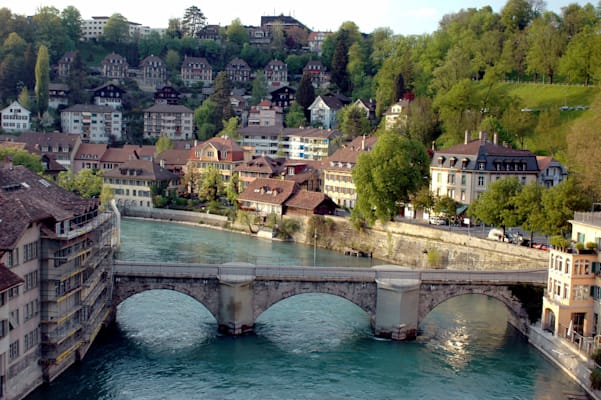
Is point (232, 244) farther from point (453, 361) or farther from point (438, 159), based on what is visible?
point (453, 361)

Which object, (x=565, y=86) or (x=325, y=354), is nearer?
(x=325, y=354)

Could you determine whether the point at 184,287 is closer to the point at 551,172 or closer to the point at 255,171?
the point at 551,172

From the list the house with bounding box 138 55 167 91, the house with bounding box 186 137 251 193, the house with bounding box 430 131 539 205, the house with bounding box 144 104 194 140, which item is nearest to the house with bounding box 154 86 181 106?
the house with bounding box 138 55 167 91

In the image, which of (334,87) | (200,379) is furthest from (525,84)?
(200,379)

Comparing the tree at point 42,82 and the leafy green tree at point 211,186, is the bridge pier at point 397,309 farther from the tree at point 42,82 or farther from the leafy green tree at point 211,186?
the tree at point 42,82

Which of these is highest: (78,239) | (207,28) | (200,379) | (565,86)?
(207,28)

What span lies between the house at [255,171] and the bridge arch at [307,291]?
44700 mm

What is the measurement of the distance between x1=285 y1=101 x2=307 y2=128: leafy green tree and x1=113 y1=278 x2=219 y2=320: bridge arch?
79691 mm

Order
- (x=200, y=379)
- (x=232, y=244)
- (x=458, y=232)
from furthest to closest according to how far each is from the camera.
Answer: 1. (x=232, y=244)
2. (x=458, y=232)
3. (x=200, y=379)

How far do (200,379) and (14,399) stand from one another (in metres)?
8.32

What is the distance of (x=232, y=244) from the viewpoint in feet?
232

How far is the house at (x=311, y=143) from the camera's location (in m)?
102

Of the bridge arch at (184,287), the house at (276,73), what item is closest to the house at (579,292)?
the bridge arch at (184,287)

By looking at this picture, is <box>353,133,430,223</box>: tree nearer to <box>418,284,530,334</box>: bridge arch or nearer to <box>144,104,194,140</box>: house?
<box>418,284,530,334</box>: bridge arch
